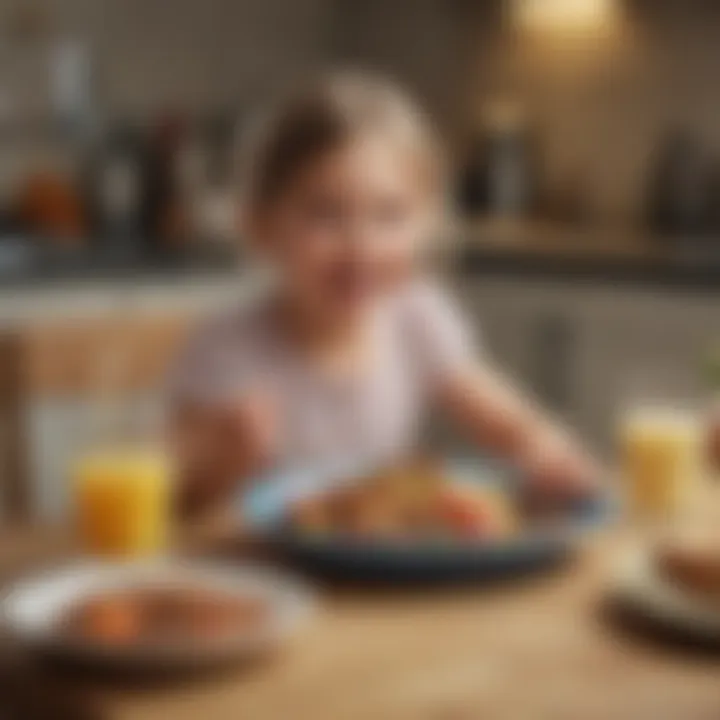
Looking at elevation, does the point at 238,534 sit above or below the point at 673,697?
above

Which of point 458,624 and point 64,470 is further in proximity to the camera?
point 64,470

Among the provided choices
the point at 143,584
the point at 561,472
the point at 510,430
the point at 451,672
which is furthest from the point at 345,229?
the point at 451,672

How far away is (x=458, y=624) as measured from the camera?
4.74ft

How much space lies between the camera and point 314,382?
2.21m

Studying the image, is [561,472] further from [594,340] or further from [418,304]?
[594,340]

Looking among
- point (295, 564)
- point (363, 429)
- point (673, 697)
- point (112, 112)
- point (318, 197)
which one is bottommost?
point (673, 697)

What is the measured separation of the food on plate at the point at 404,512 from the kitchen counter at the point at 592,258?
1.82 meters

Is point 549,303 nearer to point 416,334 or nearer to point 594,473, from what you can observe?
point 416,334

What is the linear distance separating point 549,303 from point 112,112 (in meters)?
1.07

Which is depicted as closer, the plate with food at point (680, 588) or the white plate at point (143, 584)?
the white plate at point (143, 584)

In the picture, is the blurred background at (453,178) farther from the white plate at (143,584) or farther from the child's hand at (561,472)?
the white plate at (143,584)

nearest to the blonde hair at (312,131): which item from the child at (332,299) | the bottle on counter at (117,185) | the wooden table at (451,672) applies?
the child at (332,299)

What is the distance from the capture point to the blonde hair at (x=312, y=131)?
217 cm

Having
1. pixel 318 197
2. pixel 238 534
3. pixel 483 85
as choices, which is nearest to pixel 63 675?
pixel 238 534
